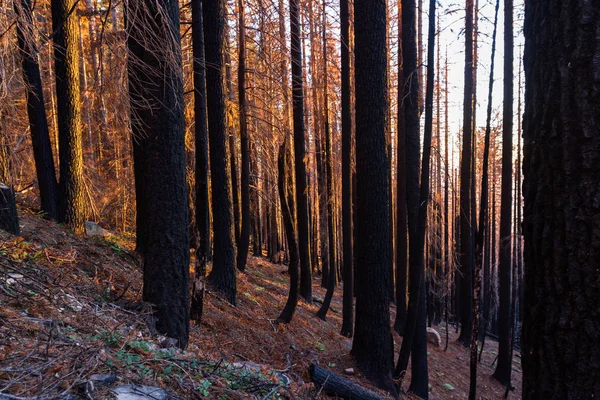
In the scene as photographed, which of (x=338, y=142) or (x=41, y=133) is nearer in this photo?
(x=41, y=133)

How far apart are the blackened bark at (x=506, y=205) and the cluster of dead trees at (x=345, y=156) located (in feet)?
0.15

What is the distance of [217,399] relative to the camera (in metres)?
2.90

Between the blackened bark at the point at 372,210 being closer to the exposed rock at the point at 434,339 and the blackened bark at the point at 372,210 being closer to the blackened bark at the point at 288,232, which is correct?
the blackened bark at the point at 288,232

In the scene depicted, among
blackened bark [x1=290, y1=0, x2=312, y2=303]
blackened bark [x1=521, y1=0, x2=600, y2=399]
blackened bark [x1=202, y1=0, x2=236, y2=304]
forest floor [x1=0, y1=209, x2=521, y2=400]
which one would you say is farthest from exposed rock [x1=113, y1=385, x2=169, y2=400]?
blackened bark [x1=290, y1=0, x2=312, y2=303]

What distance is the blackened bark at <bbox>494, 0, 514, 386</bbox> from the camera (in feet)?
37.5

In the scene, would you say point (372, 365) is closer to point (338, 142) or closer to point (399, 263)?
point (399, 263)

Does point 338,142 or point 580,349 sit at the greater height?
point 338,142

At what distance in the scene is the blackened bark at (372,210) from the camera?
6.43m

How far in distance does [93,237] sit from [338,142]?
13.2 m

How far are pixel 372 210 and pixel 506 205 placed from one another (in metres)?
7.75

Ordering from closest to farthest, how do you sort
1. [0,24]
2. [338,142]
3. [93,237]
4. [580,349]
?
[580,349] < [0,24] < [93,237] < [338,142]

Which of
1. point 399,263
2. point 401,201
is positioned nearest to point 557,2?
point 399,263

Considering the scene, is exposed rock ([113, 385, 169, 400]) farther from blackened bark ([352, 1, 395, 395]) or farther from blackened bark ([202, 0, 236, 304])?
blackened bark ([202, 0, 236, 304])

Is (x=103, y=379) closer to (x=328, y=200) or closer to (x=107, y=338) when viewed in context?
(x=107, y=338)
